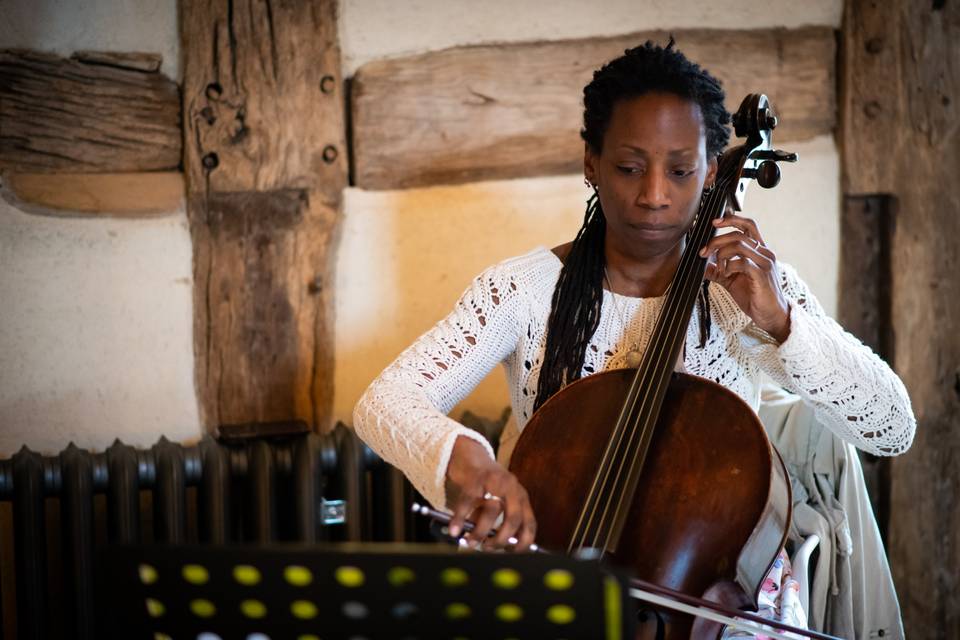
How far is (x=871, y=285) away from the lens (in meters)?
2.34

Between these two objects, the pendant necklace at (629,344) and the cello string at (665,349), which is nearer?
the cello string at (665,349)

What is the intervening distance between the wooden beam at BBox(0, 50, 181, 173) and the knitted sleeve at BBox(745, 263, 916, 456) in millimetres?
1218

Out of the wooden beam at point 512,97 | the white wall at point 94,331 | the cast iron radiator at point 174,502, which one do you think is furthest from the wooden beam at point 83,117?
the cast iron radiator at point 174,502

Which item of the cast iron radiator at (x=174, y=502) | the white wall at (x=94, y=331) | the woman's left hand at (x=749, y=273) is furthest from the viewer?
the white wall at (x=94, y=331)

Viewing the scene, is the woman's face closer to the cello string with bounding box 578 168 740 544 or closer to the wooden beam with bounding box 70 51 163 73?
the cello string with bounding box 578 168 740 544

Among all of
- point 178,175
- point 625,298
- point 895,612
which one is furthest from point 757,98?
point 178,175

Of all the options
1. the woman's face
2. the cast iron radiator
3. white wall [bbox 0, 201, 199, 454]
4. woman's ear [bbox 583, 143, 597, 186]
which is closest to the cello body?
the woman's face

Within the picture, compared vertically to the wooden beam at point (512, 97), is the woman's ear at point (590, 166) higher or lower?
lower

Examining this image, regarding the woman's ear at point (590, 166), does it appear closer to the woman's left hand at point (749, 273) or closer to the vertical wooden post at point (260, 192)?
the woman's left hand at point (749, 273)

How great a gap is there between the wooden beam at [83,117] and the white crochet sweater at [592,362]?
78 centimetres

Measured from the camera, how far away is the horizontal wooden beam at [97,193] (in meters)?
1.92

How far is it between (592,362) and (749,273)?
0.31 meters

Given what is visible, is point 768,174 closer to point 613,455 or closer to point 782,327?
point 782,327

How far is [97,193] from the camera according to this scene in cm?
196
